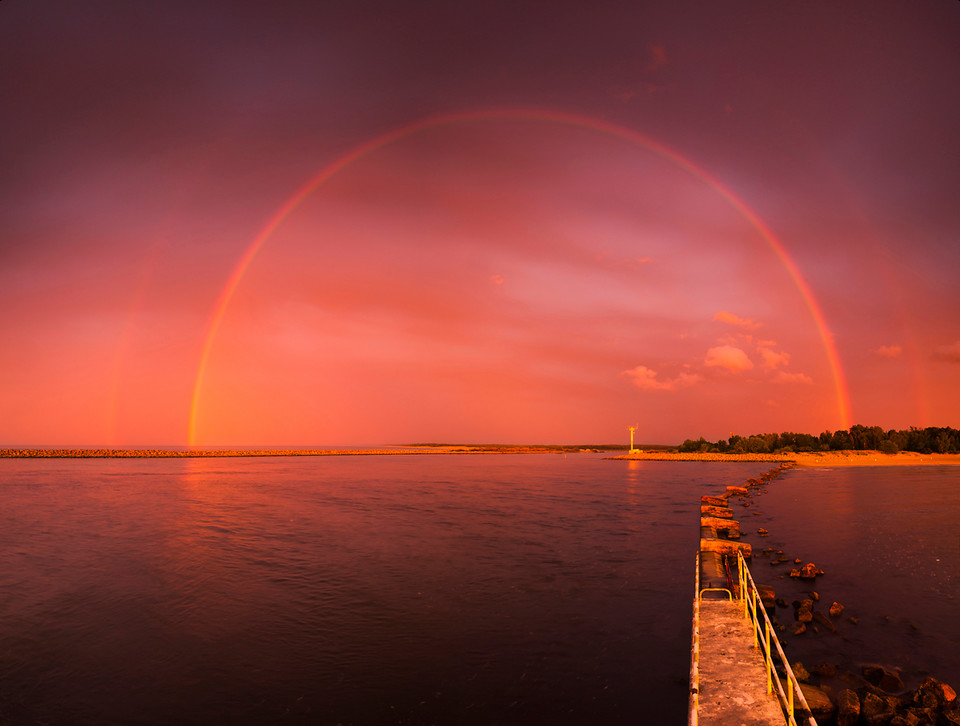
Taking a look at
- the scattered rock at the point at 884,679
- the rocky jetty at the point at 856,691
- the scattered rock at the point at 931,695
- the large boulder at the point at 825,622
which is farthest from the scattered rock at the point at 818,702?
the large boulder at the point at 825,622

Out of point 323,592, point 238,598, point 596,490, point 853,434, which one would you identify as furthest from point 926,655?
point 853,434

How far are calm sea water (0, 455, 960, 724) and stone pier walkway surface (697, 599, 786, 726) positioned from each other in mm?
1362

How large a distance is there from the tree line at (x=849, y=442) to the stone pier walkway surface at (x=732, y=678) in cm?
15556

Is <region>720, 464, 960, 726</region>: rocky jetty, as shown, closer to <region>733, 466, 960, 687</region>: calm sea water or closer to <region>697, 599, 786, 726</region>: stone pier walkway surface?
<region>733, 466, 960, 687</region>: calm sea water

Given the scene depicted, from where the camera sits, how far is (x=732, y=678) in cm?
1161

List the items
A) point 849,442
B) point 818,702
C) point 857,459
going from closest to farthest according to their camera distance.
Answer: point 818,702
point 857,459
point 849,442

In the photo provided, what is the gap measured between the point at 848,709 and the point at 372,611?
14.2m

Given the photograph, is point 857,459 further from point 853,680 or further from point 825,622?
point 853,680

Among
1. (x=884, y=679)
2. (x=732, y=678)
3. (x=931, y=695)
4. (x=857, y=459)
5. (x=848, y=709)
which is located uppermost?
(x=857, y=459)

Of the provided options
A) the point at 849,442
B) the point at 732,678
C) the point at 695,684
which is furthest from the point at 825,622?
the point at 849,442

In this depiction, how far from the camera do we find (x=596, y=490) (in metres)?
64.6

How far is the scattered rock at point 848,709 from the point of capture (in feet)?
37.3

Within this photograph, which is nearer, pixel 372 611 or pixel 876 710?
pixel 876 710

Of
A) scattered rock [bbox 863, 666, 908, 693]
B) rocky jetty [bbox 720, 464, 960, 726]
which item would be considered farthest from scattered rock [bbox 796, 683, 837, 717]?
scattered rock [bbox 863, 666, 908, 693]
